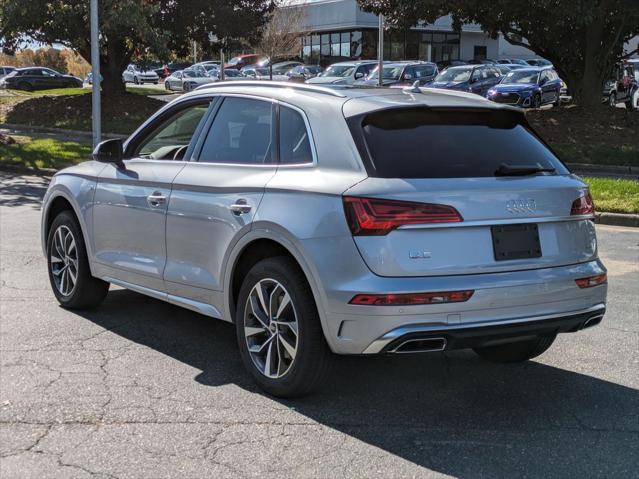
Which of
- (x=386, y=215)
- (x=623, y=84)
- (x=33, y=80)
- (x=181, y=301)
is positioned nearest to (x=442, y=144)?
(x=386, y=215)

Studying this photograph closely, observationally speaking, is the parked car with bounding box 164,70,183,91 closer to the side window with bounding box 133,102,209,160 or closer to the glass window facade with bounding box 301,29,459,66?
the glass window facade with bounding box 301,29,459,66

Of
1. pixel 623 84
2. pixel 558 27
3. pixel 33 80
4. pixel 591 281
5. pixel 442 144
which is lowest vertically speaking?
pixel 591 281

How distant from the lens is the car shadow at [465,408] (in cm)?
390

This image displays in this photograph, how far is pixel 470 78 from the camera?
28328 mm

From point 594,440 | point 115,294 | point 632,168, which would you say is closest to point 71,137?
point 632,168

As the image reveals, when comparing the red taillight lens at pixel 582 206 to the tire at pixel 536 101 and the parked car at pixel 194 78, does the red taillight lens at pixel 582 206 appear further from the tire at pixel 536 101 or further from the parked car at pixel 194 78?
the parked car at pixel 194 78

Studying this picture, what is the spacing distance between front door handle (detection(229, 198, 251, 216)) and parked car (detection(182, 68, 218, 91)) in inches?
1611

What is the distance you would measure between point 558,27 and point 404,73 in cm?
849

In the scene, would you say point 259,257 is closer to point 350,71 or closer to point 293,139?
point 293,139

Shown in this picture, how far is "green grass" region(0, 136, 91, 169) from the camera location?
17.3 metres

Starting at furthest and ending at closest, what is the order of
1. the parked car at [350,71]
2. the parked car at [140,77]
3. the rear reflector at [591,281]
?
the parked car at [140,77]
the parked car at [350,71]
the rear reflector at [591,281]

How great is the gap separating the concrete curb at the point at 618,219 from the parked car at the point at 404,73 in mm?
17985

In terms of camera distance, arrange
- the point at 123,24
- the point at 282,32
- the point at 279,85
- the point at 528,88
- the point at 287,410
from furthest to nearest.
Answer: the point at 282,32 < the point at 528,88 < the point at 123,24 < the point at 279,85 < the point at 287,410

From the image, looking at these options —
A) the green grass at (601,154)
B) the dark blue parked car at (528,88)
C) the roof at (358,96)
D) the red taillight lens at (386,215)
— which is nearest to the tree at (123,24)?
the dark blue parked car at (528,88)
